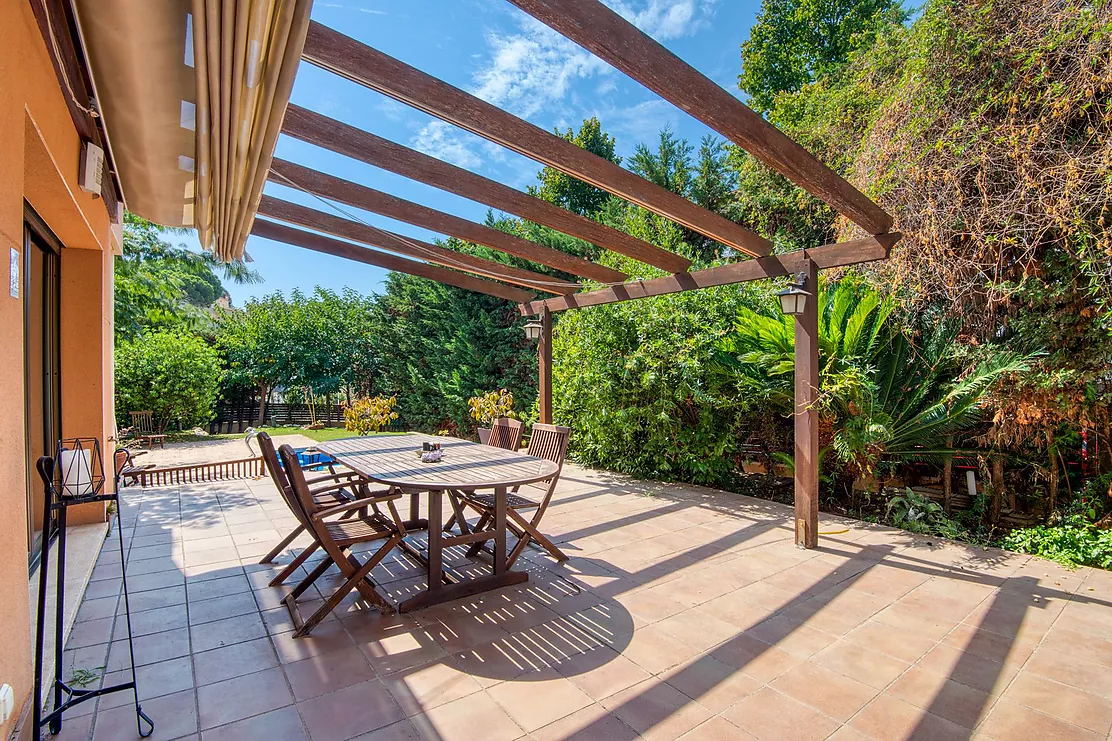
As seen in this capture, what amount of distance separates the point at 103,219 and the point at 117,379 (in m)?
9.42

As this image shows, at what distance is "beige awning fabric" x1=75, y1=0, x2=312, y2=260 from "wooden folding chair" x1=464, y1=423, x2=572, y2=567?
2.42 m

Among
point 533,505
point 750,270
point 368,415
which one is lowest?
point 533,505

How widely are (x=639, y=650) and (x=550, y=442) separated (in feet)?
6.85

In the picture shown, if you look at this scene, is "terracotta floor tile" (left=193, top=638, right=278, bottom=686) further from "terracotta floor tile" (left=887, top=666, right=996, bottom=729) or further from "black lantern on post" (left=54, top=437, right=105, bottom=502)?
"terracotta floor tile" (left=887, top=666, right=996, bottom=729)

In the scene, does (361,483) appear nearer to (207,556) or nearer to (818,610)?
(207,556)

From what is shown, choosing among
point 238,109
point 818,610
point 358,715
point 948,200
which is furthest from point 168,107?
point 948,200

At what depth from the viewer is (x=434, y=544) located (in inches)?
124

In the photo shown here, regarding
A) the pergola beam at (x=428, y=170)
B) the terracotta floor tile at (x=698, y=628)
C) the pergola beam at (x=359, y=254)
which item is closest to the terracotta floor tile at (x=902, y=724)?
the terracotta floor tile at (x=698, y=628)

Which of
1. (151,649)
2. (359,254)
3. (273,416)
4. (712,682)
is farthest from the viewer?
(273,416)

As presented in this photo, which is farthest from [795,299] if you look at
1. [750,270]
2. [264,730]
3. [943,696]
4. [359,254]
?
[359,254]

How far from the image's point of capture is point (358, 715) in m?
2.11

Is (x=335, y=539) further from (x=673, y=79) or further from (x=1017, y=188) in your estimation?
(x=1017, y=188)

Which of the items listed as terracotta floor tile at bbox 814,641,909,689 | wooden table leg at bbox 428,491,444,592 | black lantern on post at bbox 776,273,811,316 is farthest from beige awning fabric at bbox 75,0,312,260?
black lantern on post at bbox 776,273,811,316

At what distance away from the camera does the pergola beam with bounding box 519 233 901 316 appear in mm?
4023
